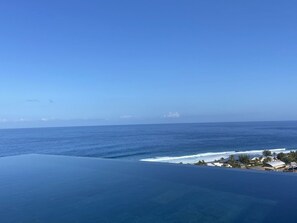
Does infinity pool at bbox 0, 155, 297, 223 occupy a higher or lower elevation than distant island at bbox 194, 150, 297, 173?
higher

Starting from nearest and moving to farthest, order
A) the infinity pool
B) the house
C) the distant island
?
the infinity pool, the distant island, the house

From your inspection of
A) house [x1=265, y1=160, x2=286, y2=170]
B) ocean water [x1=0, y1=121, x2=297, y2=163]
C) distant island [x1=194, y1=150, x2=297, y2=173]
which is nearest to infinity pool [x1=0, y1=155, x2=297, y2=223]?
distant island [x1=194, y1=150, x2=297, y2=173]

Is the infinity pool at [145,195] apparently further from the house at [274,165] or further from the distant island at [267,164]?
the house at [274,165]

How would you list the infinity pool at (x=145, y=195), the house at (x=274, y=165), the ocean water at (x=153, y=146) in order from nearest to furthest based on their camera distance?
the infinity pool at (x=145, y=195), the house at (x=274, y=165), the ocean water at (x=153, y=146)

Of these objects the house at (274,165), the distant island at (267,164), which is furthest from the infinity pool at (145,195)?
the house at (274,165)

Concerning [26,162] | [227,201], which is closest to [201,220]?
[227,201]

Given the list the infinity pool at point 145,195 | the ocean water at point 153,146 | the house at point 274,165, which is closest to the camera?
the infinity pool at point 145,195

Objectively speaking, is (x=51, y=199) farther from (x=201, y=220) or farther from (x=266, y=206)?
(x=266, y=206)

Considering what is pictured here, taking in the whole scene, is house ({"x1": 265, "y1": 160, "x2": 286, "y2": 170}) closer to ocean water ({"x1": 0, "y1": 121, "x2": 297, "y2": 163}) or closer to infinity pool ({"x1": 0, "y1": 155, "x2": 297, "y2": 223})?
ocean water ({"x1": 0, "y1": 121, "x2": 297, "y2": 163})

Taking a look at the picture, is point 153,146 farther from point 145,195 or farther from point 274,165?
point 145,195
